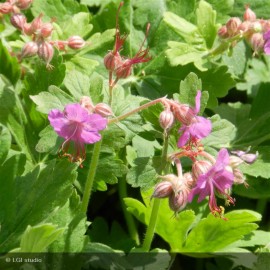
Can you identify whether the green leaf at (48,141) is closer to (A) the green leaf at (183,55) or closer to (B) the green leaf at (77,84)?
(B) the green leaf at (77,84)

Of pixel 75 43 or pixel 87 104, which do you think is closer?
pixel 87 104

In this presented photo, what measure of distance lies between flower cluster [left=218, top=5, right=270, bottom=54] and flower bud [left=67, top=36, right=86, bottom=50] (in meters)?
0.64

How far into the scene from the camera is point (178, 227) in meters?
2.46

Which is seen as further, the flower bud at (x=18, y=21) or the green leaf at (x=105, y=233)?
the green leaf at (x=105, y=233)

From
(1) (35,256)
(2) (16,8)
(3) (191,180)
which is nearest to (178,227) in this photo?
(3) (191,180)

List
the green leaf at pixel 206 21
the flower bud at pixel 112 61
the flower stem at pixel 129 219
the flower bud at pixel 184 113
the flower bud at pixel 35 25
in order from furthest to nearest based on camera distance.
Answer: the flower stem at pixel 129 219 → the green leaf at pixel 206 21 → the flower bud at pixel 35 25 → the flower bud at pixel 112 61 → the flower bud at pixel 184 113

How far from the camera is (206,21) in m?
2.86

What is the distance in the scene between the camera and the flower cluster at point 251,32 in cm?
274

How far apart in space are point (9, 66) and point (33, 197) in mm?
796

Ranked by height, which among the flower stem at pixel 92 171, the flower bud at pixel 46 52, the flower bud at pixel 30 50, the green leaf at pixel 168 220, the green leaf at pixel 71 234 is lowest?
the green leaf at pixel 168 220

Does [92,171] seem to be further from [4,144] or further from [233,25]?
[233,25]

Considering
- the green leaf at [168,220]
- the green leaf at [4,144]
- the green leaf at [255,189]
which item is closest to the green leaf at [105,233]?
the green leaf at [168,220]

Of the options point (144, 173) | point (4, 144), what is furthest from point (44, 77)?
point (144, 173)

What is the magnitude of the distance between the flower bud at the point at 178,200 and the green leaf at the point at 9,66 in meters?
1.11
